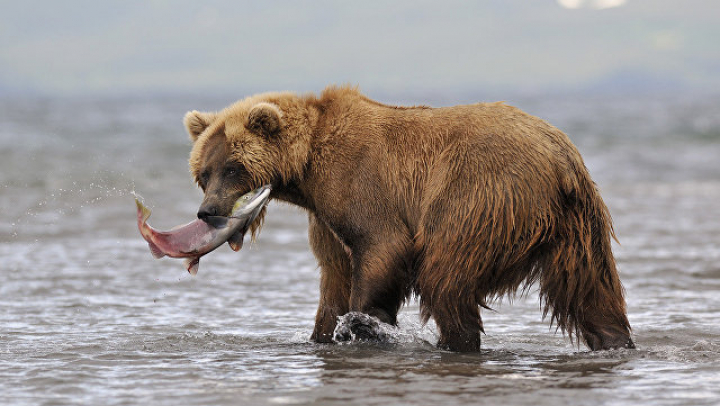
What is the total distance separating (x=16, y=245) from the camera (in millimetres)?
10875

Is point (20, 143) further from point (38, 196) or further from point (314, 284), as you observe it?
point (314, 284)

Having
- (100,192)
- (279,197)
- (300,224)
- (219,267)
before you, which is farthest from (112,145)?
(279,197)

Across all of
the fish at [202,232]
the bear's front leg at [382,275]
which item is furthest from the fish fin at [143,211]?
the bear's front leg at [382,275]

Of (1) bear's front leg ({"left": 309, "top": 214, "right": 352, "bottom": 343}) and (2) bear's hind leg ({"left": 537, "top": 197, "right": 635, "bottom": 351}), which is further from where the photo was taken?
(1) bear's front leg ({"left": 309, "top": 214, "right": 352, "bottom": 343})

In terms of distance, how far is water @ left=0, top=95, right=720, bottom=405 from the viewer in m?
4.57

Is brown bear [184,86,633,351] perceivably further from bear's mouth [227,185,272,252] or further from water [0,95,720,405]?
water [0,95,720,405]

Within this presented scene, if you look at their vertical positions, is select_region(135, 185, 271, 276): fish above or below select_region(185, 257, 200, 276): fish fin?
above

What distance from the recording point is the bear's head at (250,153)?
5.57 metres

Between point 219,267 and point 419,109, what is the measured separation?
14.5ft

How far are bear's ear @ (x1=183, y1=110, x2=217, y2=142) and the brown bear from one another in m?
0.13

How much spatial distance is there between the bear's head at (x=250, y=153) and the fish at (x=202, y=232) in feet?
0.18

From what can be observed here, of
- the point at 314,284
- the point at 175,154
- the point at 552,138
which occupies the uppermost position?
the point at 175,154

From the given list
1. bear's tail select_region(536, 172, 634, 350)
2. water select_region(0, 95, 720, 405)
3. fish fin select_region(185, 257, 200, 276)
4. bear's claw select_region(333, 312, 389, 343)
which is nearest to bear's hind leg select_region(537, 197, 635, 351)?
bear's tail select_region(536, 172, 634, 350)

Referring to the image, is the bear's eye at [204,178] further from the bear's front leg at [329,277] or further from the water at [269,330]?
the water at [269,330]
